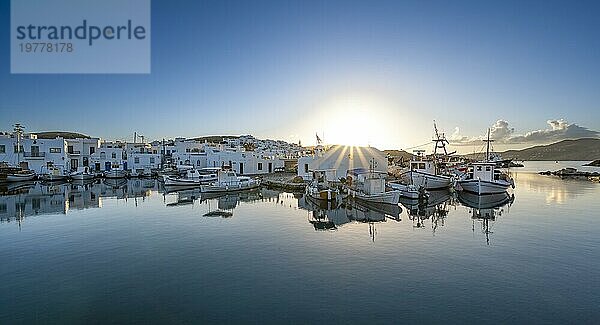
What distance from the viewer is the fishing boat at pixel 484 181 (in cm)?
2875

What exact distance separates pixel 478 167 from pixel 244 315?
28.9 meters

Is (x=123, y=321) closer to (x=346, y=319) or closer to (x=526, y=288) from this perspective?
(x=346, y=319)

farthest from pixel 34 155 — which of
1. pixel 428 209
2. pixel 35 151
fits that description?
pixel 428 209

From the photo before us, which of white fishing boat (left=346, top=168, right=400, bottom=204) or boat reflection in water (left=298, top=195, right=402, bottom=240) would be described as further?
white fishing boat (left=346, top=168, right=400, bottom=204)

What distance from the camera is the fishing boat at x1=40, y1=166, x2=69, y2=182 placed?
39094 millimetres

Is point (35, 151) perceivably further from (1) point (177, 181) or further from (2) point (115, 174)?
(1) point (177, 181)

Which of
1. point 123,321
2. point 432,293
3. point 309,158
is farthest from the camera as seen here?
point 309,158

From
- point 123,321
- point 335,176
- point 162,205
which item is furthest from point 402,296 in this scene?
point 335,176

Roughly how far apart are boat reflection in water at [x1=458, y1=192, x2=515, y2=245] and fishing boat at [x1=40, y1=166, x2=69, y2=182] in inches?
1649

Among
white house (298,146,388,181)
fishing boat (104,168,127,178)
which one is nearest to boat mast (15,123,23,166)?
fishing boat (104,168,127,178)

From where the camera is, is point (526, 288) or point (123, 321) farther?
point (526, 288)

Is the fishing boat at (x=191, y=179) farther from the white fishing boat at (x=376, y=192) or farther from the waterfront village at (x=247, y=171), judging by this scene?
the white fishing boat at (x=376, y=192)

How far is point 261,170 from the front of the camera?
154ft

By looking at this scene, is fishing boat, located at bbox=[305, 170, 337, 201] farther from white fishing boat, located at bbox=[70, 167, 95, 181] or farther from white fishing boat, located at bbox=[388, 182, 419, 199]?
white fishing boat, located at bbox=[70, 167, 95, 181]
